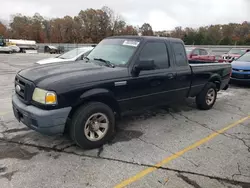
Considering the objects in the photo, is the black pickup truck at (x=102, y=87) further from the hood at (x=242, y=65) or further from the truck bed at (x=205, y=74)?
the hood at (x=242, y=65)

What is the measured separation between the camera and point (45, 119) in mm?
3117

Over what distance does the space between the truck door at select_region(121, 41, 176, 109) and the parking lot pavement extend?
2.14 ft

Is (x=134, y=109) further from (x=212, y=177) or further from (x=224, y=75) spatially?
(x=224, y=75)

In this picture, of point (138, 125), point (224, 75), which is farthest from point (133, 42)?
point (224, 75)

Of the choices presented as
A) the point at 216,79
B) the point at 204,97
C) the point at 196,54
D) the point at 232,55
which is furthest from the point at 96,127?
the point at 232,55

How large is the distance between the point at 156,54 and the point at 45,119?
8.28ft

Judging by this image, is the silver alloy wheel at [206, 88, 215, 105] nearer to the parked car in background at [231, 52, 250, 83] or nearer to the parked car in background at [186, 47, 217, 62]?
the parked car in background at [231, 52, 250, 83]

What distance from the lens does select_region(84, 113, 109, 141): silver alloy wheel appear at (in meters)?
3.56

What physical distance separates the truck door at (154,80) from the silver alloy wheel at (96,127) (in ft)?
2.27

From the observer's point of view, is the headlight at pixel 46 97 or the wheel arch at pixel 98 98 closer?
the headlight at pixel 46 97

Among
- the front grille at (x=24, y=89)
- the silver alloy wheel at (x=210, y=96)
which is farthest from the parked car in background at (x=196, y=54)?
the front grille at (x=24, y=89)

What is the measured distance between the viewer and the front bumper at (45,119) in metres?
3.13

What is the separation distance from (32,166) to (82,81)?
1.43 metres

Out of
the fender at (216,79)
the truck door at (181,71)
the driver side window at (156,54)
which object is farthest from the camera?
the fender at (216,79)
